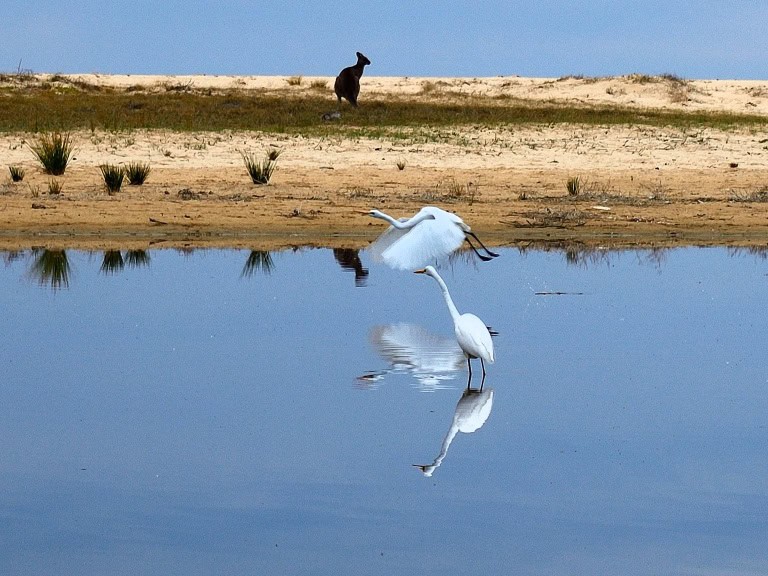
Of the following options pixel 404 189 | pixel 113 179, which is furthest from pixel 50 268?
pixel 404 189

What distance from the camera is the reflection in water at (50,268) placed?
11.9m

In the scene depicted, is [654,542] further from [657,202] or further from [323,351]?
[657,202]

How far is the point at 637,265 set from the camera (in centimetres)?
1321

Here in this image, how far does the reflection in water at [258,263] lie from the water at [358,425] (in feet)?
1.51

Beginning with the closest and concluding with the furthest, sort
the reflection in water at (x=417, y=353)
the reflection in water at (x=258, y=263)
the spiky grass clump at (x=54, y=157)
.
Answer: the reflection in water at (x=417, y=353), the reflection in water at (x=258, y=263), the spiky grass clump at (x=54, y=157)

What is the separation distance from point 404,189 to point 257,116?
7661mm

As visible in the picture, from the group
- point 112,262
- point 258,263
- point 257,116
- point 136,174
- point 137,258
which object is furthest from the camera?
point 257,116

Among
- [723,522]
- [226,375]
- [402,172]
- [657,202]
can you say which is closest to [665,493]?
[723,522]

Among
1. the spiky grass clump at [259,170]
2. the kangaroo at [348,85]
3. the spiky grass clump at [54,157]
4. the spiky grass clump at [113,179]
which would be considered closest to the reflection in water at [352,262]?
the spiky grass clump at [113,179]

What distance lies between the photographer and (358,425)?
696 cm

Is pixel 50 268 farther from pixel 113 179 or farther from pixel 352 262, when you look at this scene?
pixel 113 179

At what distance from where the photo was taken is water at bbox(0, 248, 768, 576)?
5199mm

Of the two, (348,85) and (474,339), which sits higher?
(348,85)

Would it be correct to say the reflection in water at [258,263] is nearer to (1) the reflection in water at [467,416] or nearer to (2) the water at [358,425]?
(2) the water at [358,425]
